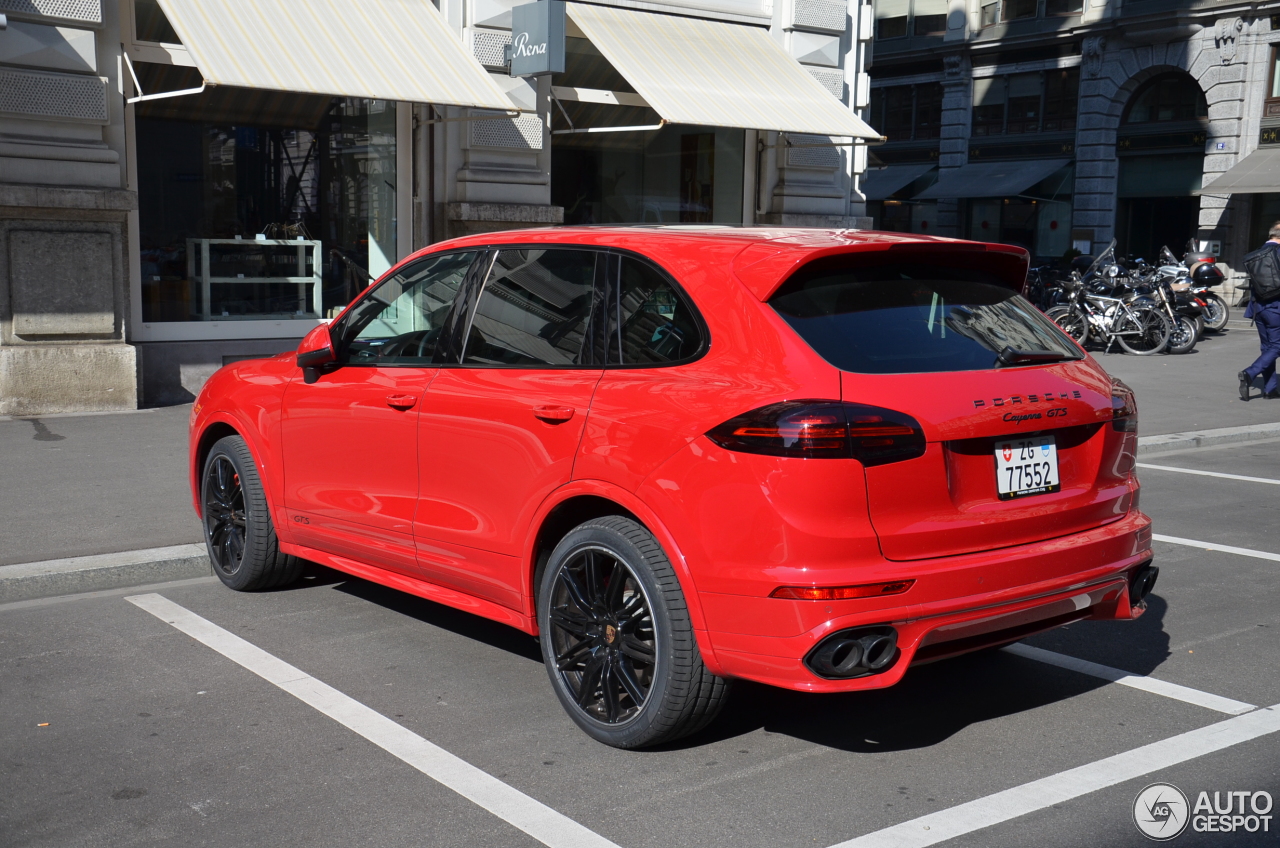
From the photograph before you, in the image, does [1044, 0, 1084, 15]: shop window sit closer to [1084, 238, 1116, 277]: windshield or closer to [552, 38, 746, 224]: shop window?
[1084, 238, 1116, 277]: windshield

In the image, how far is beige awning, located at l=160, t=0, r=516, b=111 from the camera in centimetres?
1075

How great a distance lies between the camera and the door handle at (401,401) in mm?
4941

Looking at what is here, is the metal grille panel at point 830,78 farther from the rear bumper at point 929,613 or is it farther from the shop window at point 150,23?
the rear bumper at point 929,613

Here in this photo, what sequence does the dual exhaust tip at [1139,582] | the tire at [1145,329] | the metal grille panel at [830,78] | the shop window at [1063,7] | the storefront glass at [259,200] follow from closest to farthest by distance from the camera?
the dual exhaust tip at [1139,582]
the storefront glass at [259,200]
the metal grille panel at [830,78]
the tire at [1145,329]
the shop window at [1063,7]

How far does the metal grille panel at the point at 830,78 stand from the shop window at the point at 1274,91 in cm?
1760

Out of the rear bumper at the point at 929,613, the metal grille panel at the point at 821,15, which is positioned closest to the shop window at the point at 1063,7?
the metal grille panel at the point at 821,15

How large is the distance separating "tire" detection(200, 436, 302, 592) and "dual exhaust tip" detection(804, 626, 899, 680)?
10.4 feet

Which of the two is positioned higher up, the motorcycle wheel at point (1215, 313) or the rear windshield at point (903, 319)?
the rear windshield at point (903, 319)

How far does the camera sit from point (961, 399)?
3.89 metres

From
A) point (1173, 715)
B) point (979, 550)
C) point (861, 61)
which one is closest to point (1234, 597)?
point (1173, 715)

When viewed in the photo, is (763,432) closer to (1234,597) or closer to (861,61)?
(1234,597)

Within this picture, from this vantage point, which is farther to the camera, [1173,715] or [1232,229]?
[1232,229]

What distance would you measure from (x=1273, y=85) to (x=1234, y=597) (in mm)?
27253

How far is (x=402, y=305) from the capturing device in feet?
17.5
